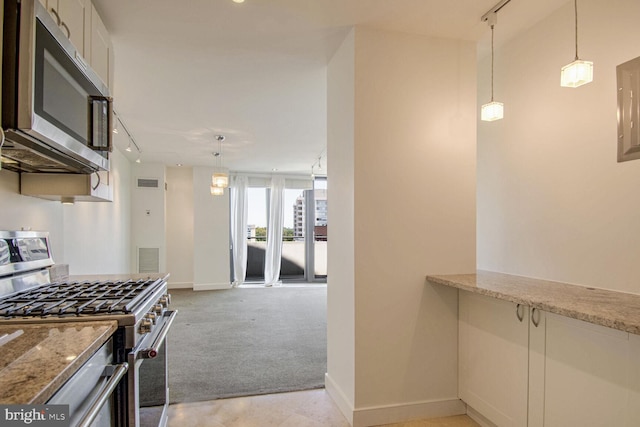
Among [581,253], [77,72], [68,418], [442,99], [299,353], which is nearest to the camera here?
[68,418]

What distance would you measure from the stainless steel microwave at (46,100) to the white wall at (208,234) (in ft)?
17.1

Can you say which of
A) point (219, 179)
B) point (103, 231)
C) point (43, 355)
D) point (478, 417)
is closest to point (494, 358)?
point (478, 417)

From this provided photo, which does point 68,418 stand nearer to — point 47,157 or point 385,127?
point 47,157

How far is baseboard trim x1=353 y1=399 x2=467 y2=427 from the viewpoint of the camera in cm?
223

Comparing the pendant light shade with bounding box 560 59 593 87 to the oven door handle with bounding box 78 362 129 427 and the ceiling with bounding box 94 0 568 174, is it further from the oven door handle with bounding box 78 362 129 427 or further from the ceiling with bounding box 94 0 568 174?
the oven door handle with bounding box 78 362 129 427

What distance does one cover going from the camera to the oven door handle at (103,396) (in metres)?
0.99

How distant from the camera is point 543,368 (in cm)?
175

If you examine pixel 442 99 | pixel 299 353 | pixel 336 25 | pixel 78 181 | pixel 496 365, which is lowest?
pixel 299 353

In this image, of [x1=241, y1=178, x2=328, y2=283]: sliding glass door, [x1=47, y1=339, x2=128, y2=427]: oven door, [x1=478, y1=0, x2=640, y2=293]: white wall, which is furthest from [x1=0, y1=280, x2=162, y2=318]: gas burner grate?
[x1=241, y1=178, x2=328, y2=283]: sliding glass door

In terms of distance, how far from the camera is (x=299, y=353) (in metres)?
3.59

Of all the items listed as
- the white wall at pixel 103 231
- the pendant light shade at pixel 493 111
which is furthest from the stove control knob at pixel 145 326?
the pendant light shade at pixel 493 111

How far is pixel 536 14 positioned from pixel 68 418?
3033mm

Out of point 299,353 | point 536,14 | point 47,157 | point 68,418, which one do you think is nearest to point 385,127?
point 536,14

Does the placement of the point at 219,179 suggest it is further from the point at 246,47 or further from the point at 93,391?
the point at 93,391
